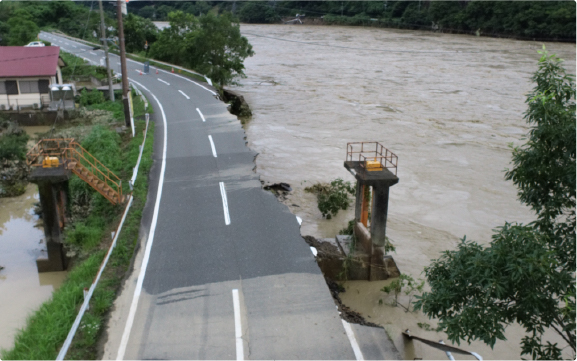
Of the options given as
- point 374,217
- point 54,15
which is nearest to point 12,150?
point 374,217

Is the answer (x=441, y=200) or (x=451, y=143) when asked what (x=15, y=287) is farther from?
(x=451, y=143)

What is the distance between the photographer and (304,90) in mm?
43312

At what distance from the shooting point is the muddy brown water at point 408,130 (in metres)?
17.7

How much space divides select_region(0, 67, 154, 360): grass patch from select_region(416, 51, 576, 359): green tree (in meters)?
6.17

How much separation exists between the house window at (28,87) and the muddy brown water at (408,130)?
13.1m

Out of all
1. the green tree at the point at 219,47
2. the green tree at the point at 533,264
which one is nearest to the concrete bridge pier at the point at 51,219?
the green tree at the point at 533,264

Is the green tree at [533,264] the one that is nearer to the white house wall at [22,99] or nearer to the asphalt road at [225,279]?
the asphalt road at [225,279]

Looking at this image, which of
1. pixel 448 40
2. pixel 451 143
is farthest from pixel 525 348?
pixel 448 40

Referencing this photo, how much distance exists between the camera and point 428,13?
293ft

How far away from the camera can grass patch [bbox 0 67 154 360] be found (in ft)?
30.8

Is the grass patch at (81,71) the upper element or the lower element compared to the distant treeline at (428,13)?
lower

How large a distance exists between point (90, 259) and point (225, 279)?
3737 millimetres

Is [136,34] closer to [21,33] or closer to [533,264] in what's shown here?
[21,33]

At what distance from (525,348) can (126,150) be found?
17.8 m
